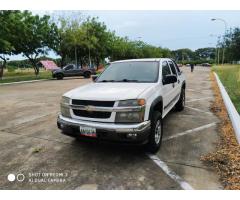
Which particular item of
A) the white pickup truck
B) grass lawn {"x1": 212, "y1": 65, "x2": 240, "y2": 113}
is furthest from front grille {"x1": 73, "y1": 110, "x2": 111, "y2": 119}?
grass lawn {"x1": 212, "y1": 65, "x2": 240, "y2": 113}

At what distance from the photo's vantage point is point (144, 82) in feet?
15.4

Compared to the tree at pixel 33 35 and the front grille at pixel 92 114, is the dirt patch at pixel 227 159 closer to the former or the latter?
the front grille at pixel 92 114

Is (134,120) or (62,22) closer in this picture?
(134,120)

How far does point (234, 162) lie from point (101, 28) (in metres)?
35.8

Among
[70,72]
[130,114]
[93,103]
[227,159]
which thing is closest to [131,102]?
[130,114]

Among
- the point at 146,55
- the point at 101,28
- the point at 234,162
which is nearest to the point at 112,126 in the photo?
the point at 234,162

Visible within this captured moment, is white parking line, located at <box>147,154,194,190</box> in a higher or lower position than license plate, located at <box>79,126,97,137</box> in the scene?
lower

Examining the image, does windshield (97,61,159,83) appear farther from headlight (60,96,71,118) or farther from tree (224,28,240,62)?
tree (224,28,240,62)

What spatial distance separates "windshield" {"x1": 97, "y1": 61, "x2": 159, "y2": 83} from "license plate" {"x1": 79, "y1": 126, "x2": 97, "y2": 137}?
4.98ft

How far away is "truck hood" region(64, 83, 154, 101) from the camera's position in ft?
12.6

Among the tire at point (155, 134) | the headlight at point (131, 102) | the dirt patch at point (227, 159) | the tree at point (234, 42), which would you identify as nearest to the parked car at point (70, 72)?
the dirt patch at point (227, 159)

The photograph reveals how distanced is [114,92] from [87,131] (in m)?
0.80
